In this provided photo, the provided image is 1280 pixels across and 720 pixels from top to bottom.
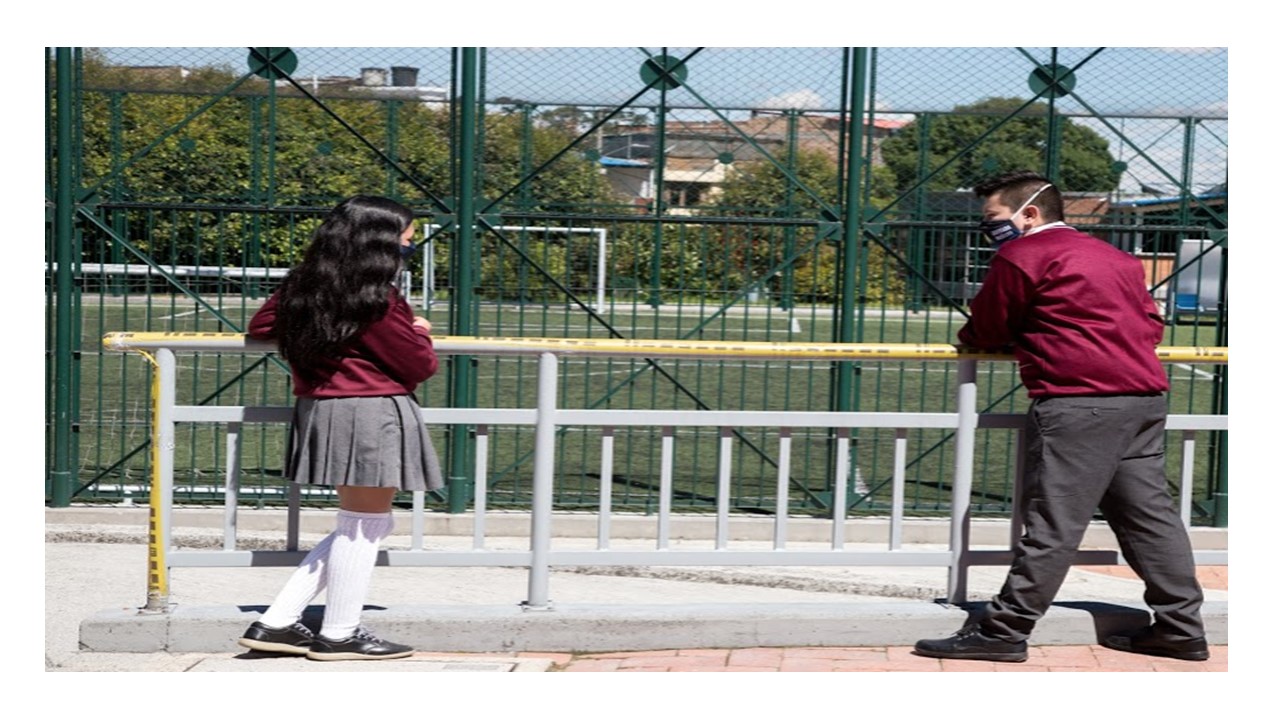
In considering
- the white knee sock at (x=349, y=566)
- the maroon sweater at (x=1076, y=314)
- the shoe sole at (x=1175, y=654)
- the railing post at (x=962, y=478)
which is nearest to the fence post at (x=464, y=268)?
the white knee sock at (x=349, y=566)

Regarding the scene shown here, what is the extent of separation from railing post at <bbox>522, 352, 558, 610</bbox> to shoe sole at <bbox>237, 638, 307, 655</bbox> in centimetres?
83

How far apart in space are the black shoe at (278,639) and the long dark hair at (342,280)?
95 cm

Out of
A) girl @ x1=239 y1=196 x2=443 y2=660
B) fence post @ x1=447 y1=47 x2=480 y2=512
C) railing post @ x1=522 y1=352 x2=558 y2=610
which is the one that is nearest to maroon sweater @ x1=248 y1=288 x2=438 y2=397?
girl @ x1=239 y1=196 x2=443 y2=660

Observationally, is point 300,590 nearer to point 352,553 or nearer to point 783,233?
point 352,553

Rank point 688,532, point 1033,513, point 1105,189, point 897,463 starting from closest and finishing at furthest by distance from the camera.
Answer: point 1033,513 < point 897,463 < point 688,532 < point 1105,189

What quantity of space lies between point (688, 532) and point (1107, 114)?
10.8 ft

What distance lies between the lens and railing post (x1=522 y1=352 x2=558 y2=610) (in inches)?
240

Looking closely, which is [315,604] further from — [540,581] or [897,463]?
[897,463]

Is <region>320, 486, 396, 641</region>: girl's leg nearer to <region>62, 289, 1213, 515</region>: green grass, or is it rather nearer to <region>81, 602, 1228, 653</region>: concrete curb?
<region>81, 602, 1228, 653</region>: concrete curb

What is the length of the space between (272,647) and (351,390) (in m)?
0.96

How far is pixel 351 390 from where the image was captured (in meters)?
5.76

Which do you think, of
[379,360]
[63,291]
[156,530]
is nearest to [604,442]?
[379,360]

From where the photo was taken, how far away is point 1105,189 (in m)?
10.3

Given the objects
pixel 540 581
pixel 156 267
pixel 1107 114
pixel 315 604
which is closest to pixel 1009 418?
pixel 540 581
